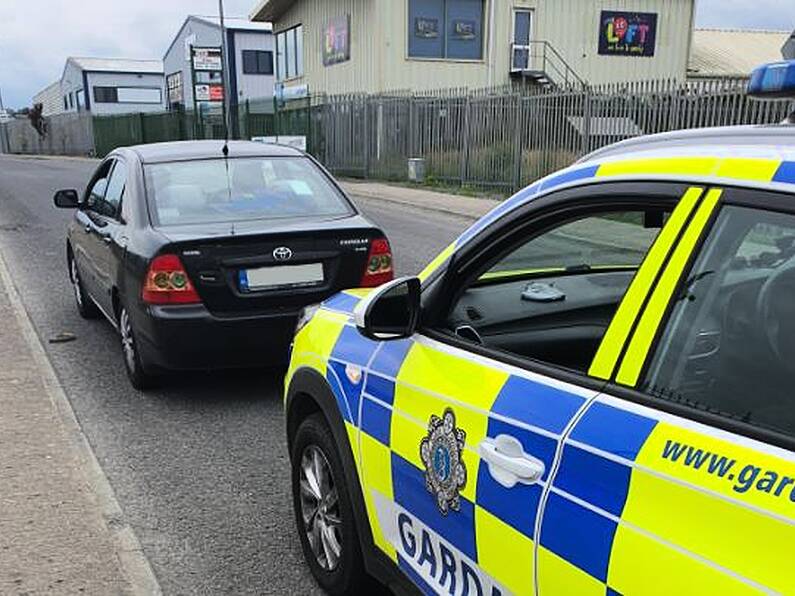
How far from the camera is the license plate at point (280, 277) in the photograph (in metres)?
5.00

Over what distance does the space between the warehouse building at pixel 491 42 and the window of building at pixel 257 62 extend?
68.6ft

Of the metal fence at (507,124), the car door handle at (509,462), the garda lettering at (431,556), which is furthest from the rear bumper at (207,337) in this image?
the metal fence at (507,124)

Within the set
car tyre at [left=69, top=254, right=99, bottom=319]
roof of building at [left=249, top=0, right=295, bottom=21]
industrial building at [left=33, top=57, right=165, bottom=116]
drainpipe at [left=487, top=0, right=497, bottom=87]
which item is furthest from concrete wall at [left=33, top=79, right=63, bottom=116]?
car tyre at [left=69, top=254, right=99, bottom=319]

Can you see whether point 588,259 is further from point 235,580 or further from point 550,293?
point 235,580

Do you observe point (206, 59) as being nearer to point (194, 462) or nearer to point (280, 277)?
point (280, 277)

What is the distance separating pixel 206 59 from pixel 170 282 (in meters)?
39.3

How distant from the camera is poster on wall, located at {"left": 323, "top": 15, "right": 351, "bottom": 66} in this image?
30.0 m

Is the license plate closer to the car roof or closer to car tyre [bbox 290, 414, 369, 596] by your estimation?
the car roof

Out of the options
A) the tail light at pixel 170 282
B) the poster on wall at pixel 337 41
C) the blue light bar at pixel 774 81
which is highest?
the poster on wall at pixel 337 41

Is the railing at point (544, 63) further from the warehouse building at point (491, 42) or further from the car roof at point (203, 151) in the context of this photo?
the car roof at point (203, 151)

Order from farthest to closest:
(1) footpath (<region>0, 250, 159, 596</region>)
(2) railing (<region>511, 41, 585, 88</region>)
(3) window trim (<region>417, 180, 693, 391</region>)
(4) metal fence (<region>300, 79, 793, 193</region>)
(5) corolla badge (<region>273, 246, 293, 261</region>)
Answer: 1. (2) railing (<region>511, 41, 585, 88</region>)
2. (4) metal fence (<region>300, 79, 793, 193</region>)
3. (5) corolla badge (<region>273, 246, 293, 261</region>)
4. (1) footpath (<region>0, 250, 159, 596</region>)
5. (3) window trim (<region>417, 180, 693, 391</region>)

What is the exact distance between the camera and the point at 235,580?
3264mm

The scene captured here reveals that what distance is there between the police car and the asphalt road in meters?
0.83

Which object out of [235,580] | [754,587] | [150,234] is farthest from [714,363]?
[150,234]
